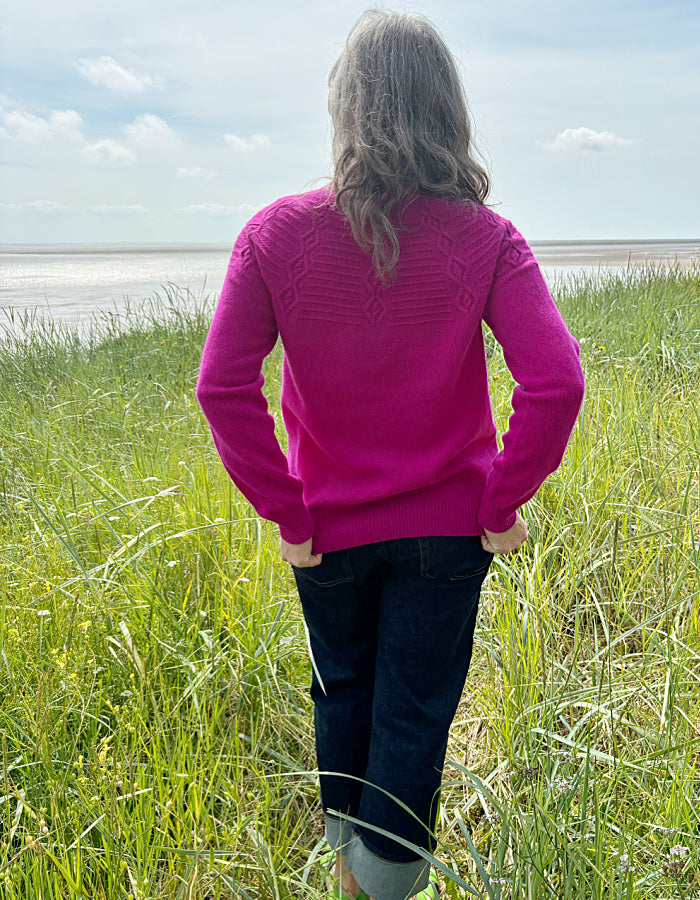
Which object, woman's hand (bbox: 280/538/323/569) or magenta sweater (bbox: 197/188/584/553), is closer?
magenta sweater (bbox: 197/188/584/553)

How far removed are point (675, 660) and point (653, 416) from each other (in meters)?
1.42

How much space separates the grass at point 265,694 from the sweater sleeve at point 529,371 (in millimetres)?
176

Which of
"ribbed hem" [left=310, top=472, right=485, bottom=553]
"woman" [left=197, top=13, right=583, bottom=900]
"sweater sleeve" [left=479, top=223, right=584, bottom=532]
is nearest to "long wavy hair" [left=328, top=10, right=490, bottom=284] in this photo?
"woman" [left=197, top=13, right=583, bottom=900]

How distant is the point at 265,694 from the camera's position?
186cm

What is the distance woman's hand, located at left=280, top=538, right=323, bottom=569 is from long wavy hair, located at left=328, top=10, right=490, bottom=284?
48 centimetres

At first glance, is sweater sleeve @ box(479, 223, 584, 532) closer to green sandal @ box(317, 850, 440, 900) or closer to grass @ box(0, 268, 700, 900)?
grass @ box(0, 268, 700, 900)

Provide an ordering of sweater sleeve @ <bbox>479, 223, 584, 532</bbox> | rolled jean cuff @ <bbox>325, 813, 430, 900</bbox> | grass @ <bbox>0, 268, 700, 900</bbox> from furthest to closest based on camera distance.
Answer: rolled jean cuff @ <bbox>325, 813, 430, 900</bbox>, grass @ <bbox>0, 268, 700, 900</bbox>, sweater sleeve @ <bbox>479, 223, 584, 532</bbox>

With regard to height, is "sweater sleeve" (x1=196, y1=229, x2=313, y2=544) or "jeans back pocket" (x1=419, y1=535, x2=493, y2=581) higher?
"sweater sleeve" (x1=196, y1=229, x2=313, y2=544)

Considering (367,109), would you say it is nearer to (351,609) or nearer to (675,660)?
(351,609)

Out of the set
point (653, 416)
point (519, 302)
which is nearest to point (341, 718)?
point (519, 302)

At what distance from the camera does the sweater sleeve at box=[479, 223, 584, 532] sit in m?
1.18

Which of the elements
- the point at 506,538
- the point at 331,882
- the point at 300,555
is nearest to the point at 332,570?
the point at 300,555

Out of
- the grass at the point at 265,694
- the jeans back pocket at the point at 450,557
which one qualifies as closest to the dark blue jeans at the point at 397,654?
the jeans back pocket at the point at 450,557

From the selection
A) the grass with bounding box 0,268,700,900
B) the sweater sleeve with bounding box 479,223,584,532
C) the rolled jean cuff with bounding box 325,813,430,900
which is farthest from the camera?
the rolled jean cuff with bounding box 325,813,430,900
